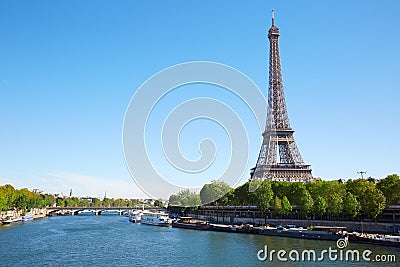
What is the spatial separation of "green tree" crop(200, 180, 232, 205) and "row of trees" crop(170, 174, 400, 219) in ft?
21.1

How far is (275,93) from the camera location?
7200 cm

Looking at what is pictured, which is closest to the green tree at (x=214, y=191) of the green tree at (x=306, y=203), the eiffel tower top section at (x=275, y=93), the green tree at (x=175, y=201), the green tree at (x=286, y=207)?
the green tree at (x=175, y=201)

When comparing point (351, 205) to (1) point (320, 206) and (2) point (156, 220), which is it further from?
(2) point (156, 220)

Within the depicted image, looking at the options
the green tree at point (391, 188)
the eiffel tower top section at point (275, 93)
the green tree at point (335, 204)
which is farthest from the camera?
the eiffel tower top section at point (275, 93)

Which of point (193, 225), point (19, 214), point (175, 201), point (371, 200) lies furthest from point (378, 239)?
point (19, 214)

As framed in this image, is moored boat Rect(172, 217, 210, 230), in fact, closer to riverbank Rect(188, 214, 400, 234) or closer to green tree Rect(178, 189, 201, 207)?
riverbank Rect(188, 214, 400, 234)

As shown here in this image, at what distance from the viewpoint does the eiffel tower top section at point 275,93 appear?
229 ft

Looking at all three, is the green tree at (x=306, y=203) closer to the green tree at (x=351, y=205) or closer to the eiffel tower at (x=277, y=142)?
the green tree at (x=351, y=205)

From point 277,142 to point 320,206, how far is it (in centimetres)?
2212

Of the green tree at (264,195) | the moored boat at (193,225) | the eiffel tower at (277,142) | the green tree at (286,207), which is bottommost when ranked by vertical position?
the moored boat at (193,225)

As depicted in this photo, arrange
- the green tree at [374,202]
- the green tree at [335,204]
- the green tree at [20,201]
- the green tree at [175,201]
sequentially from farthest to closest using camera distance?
the green tree at [175,201] < the green tree at [20,201] < the green tree at [335,204] < the green tree at [374,202]

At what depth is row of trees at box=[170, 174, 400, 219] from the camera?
42.9 m

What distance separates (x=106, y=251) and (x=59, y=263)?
6207 mm

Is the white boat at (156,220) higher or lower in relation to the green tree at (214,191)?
lower
